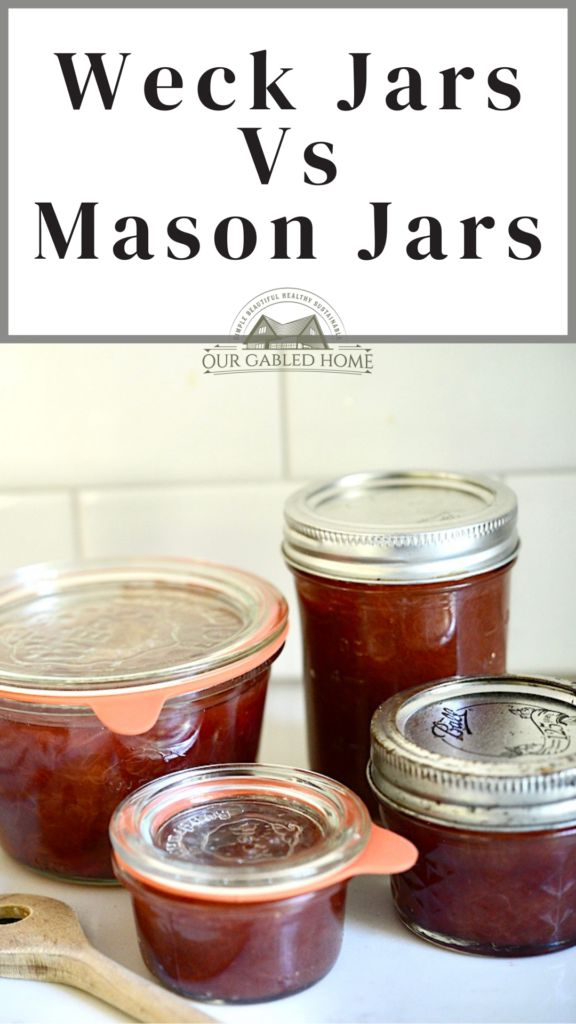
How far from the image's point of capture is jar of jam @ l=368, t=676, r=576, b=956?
2.01 feet

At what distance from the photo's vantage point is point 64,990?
2.11 ft

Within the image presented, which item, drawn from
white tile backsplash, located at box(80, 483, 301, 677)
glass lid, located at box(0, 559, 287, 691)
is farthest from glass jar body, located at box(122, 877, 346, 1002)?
white tile backsplash, located at box(80, 483, 301, 677)

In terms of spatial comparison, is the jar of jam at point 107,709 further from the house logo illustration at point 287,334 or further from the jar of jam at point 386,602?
the house logo illustration at point 287,334

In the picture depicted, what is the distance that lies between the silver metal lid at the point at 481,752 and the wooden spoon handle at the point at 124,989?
5.8 inches

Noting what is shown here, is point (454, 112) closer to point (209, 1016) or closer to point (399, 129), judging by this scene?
point (399, 129)

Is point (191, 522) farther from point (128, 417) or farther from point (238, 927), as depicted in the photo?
point (238, 927)

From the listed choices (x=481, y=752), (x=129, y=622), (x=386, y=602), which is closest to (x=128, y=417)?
(x=129, y=622)

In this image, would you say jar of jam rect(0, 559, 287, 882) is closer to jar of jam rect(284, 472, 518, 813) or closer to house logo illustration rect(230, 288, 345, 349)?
jar of jam rect(284, 472, 518, 813)

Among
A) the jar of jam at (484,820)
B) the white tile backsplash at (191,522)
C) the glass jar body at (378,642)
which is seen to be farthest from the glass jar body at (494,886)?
the white tile backsplash at (191,522)

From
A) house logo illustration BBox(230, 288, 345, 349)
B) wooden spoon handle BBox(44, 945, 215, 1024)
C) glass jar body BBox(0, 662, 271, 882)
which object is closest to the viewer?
wooden spoon handle BBox(44, 945, 215, 1024)

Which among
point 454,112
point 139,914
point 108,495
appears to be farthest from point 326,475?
point 139,914

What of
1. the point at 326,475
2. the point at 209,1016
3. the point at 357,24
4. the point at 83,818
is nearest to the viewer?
the point at 209,1016

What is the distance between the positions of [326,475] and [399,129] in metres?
0.26

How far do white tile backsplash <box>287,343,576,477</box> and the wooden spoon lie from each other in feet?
1.37
